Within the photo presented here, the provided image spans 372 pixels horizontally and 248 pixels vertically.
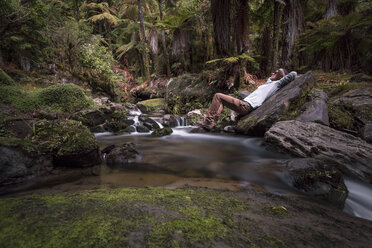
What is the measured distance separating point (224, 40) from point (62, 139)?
820 centimetres

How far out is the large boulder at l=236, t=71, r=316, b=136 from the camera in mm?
4617

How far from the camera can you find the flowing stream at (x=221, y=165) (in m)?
2.34

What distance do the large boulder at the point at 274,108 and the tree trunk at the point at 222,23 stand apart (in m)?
4.40

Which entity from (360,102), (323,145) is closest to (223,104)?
(323,145)

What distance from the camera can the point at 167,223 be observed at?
3.86 feet

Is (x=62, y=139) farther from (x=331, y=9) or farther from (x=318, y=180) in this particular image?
(x=331, y=9)

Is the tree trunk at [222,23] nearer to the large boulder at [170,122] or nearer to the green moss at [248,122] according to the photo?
the large boulder at [170,122]

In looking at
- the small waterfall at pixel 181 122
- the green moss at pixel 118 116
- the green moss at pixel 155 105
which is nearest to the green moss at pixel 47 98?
the green moss at pixel 118 116

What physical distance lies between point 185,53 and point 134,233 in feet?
49.6

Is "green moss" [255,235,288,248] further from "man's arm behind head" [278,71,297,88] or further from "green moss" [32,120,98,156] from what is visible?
"man's arm behind head" [278,71,297,88]

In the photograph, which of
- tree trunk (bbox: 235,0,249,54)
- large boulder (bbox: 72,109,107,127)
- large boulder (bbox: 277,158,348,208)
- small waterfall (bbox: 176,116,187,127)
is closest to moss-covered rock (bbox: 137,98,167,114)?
small waterfall (bbox: 176,116,187,127)

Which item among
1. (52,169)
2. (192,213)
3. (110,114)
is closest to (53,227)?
(192,213)

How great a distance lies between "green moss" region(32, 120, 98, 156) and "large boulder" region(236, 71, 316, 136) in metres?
4.08

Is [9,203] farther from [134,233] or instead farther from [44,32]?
[44,32]
